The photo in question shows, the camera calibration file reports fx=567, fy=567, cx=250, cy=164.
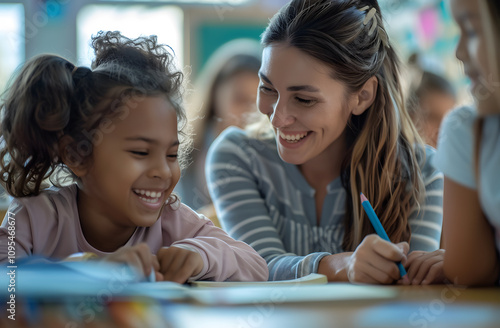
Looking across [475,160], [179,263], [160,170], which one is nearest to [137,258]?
[179,263]

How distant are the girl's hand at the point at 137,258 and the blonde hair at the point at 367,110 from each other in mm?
493

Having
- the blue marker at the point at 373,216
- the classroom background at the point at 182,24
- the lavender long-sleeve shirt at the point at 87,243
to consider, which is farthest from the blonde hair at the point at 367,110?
the classroom background at the point at 182,24

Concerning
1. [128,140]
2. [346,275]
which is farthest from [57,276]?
[346,275]

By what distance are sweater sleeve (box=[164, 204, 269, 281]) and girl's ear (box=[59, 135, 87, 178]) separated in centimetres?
15

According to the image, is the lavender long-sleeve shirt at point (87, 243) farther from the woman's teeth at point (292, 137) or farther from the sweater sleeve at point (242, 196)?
the woman's teeth at point (292, 137)

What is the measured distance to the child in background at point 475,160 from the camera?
589 mm

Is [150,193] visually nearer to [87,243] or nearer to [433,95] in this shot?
[87,243]

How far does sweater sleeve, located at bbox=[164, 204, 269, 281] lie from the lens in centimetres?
74

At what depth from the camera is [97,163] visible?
0.81 metres

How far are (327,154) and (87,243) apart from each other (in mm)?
555

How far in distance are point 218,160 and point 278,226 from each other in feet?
0.62

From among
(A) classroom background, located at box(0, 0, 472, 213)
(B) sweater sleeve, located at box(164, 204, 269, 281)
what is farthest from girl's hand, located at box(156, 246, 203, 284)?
(A) classroom background, located at box(0, 0, 472, 213)

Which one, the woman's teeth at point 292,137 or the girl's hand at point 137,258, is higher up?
the woman's teeth at point 292,137

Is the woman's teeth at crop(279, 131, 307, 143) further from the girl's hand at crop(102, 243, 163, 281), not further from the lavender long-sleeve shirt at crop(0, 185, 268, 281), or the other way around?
the girl's hand at crop(102, 243, 163, 281)
